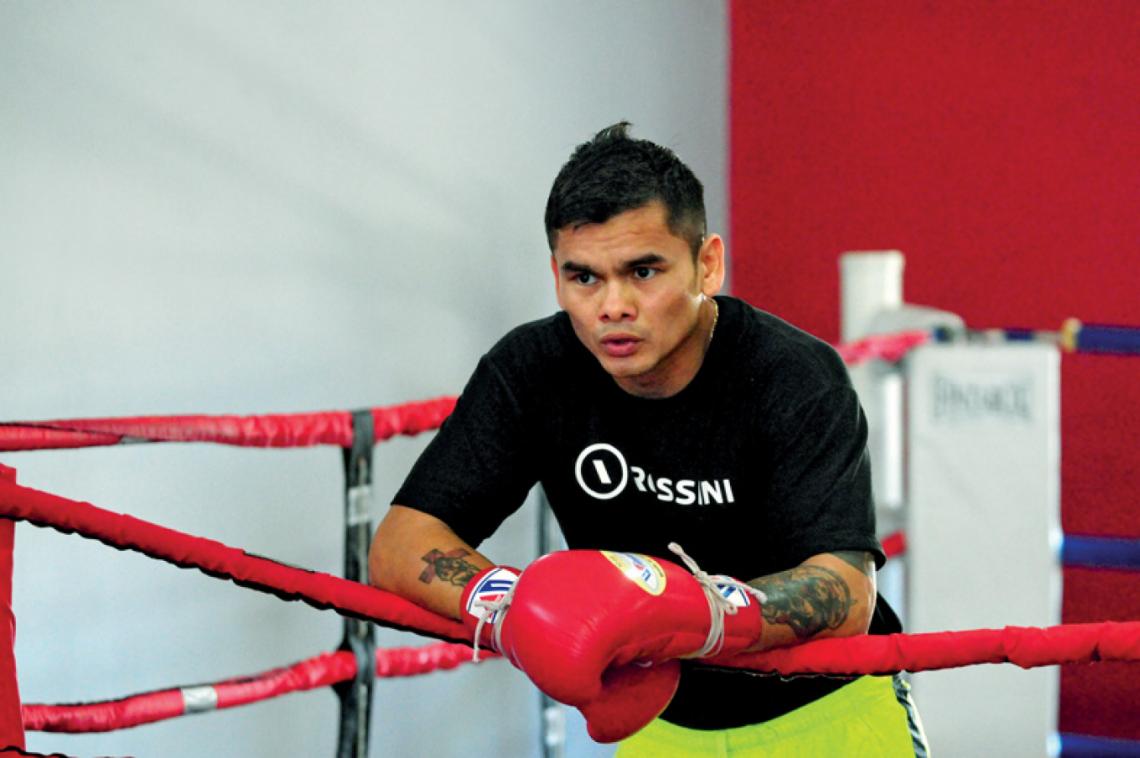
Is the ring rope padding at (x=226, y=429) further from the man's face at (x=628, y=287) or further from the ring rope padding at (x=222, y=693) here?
the man's face at (x=628, y=287)

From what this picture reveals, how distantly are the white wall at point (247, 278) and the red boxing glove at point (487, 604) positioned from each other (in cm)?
87

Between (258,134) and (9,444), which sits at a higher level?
(258,134)

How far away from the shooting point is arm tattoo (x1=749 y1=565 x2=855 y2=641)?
127 cm

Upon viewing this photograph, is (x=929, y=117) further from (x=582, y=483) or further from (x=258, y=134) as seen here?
(x=582, y=483)

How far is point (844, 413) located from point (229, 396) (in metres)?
1.22

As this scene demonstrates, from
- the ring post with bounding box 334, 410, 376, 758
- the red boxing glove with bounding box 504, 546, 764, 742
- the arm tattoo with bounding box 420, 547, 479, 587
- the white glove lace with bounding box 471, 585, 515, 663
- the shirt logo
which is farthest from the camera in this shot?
the ring post with bounding box 334, 410, 376, 758

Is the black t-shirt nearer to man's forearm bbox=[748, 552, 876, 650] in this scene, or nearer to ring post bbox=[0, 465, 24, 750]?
man's forearm bbox=[748, 552, 876, 650]

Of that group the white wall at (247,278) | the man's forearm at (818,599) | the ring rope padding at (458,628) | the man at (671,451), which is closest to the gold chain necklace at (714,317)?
the man at (671,451)

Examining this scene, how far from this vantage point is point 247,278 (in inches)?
94.0

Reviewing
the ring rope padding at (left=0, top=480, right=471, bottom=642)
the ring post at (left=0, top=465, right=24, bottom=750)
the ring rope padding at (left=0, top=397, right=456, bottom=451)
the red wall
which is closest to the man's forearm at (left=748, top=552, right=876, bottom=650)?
the ring rope padding at (left=0, top=480, right=471, bottom=642)

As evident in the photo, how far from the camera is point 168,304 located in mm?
2203

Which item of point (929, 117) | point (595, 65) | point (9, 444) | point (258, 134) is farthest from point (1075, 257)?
point (9, 444)

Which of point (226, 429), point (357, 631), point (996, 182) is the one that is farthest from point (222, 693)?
point (996, 182)

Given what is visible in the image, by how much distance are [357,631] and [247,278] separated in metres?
0.74
